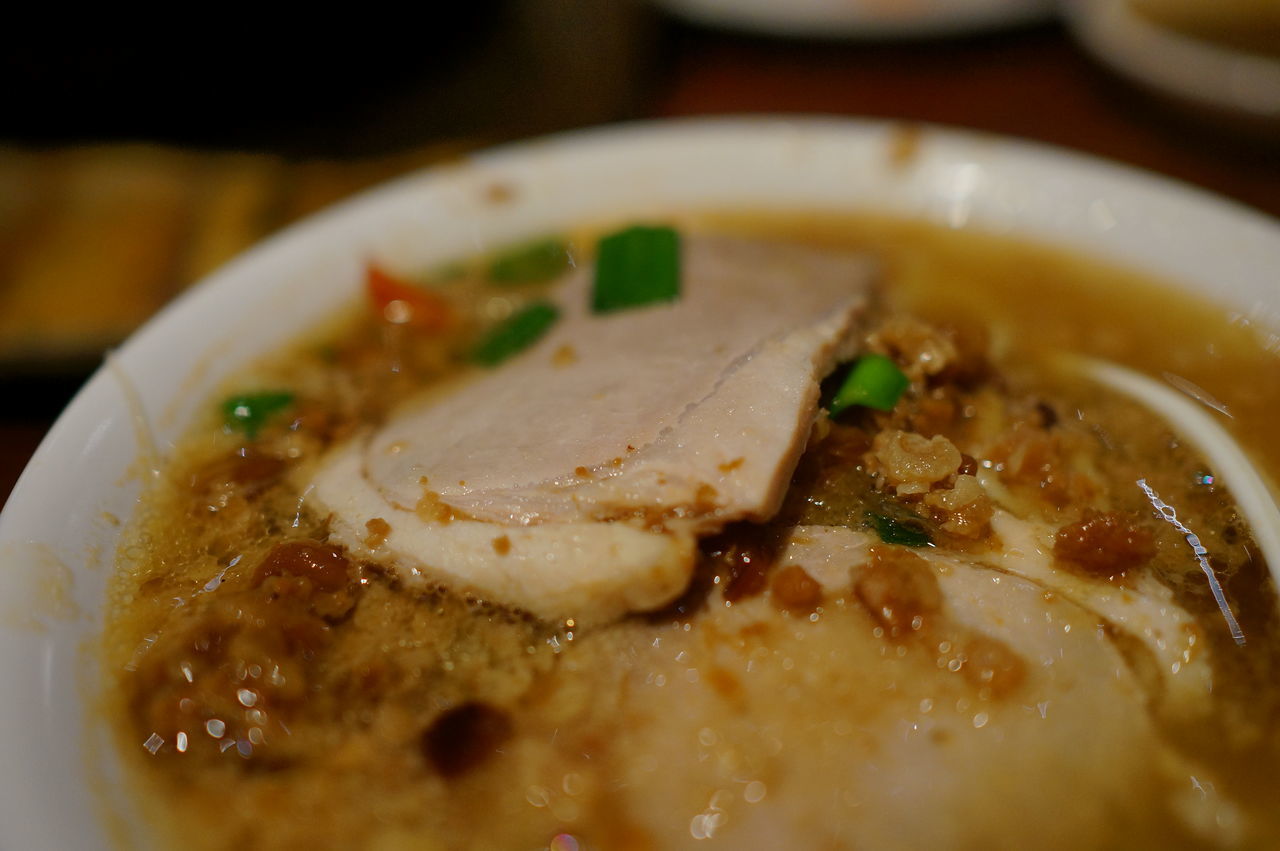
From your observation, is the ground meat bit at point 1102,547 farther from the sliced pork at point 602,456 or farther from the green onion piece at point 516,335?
the green onion piece at point 516,335

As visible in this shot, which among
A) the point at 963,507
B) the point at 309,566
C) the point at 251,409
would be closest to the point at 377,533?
the point at 309,566

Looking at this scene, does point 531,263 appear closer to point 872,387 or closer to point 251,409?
point 251,409

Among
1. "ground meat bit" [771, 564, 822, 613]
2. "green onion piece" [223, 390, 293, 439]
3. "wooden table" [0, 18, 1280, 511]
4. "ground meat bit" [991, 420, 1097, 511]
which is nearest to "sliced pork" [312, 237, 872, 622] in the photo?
"ground meat bit" [771, 564, 822, 613]

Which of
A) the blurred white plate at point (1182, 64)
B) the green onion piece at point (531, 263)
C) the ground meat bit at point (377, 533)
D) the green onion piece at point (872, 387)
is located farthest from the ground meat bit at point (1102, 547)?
the blurred white plate at point (1182, 64)

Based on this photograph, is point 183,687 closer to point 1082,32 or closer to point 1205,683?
point 1205,683

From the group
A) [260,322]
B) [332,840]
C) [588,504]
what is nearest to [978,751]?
[588,504]

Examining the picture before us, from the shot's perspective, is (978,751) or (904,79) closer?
(978,751)

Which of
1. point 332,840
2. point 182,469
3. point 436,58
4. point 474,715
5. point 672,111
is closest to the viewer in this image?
point 332,840
